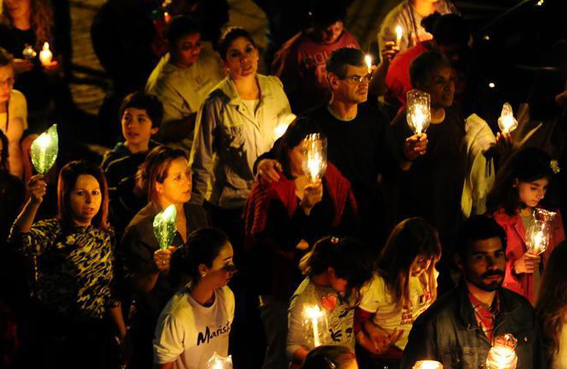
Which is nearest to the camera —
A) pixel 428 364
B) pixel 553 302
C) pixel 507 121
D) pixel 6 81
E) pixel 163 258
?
pixel 428 364

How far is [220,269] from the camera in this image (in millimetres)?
7715

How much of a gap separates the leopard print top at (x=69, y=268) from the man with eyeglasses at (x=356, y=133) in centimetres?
207

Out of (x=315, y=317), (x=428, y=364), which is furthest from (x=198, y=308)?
(x=428, y=364)

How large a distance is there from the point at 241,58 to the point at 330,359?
429 cm

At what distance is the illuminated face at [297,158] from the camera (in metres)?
8.70

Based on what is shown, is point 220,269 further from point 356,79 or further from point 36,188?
point 356,79

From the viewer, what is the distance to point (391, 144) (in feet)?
31.4

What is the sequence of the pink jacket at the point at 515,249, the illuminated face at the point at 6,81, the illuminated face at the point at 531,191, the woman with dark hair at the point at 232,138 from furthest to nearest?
1. the illuminated face at the point at 6,81
2. the woman with dark hair at the point at 232,138
3. the illuminated face at the point at 531,191
4. the pink jacket at the point at 515,249

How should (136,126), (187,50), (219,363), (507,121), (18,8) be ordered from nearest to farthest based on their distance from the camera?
(219,363), (507,121), (136,126), (187,50), (18,8)

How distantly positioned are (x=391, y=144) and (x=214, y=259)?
2.38 meters

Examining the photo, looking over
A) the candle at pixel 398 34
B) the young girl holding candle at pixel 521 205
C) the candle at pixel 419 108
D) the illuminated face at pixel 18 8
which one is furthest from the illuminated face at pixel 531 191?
the illuminated face at pixel 18 8

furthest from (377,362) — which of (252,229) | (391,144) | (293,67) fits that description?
(293,67)

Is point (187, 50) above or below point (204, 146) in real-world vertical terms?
above

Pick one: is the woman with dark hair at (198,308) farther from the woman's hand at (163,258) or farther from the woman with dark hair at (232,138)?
the woman with dark hair at (232,138)
